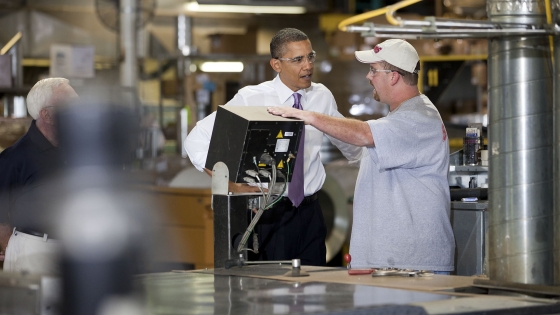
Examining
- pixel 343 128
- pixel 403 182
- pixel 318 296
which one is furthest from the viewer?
pixel 403 182

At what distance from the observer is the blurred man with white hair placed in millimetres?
3697

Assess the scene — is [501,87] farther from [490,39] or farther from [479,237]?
[479,237]

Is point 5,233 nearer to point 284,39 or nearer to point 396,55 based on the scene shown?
point 284,39

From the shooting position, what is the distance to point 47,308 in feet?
7.01

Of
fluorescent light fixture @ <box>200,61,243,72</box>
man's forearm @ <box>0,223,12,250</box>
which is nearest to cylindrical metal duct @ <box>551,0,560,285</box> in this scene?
man's forearm @ <box>0,223,12,250</box>

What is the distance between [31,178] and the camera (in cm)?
376

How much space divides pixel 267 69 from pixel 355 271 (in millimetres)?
6936

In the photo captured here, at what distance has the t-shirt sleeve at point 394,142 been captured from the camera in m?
3.18

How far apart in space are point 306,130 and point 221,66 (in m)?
6.16

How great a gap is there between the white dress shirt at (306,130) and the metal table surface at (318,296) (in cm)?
97

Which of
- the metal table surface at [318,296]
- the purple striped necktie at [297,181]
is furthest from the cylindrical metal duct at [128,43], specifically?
the metal table surface at [318,296]

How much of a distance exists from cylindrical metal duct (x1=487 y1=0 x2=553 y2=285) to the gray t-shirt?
60cm

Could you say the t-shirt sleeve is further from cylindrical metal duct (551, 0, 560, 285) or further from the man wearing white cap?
cylindrical metal duct (551, 0, 560, 285)

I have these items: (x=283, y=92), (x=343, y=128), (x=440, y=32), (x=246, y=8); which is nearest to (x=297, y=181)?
(x=343, y=128)
